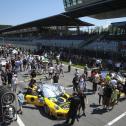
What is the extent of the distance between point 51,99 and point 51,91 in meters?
1.08

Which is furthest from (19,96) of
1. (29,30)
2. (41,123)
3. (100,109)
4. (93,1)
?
(29,30)

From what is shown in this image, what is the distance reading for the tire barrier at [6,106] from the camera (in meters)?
14.1

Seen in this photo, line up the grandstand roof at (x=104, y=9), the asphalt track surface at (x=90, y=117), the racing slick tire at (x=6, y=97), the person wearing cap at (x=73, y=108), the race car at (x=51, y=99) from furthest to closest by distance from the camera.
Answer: the grandstand roof at (x=104, y=9), the race car at (x=51, y=99), the asphalt track surface at (x=90, y=117), the person wearing cap at (x=73, y=108), the racing slick tire at (x=6, y=97)

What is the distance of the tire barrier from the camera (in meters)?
14.1

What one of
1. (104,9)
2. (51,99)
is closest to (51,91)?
(51,99)

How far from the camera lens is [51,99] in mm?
16906

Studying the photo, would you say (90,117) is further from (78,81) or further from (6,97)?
(78,81)

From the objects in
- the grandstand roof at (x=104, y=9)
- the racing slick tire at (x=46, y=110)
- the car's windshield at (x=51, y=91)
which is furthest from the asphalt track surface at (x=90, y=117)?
the grandstand roof at (x=104, y=9)

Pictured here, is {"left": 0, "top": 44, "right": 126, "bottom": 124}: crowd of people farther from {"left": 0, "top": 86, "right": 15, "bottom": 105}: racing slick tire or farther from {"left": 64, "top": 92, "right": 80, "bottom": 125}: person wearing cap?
{"left": 0, "top": 86, "right": 15, "bottom": 105}: racing slick tire

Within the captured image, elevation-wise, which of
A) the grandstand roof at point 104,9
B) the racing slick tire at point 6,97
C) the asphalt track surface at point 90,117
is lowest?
the asphalt track surface at point 90,117

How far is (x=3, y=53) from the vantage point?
46.6 meters

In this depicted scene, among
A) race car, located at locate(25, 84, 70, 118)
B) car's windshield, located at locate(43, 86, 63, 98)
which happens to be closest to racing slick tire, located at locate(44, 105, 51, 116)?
race car, located at locate(25, 84, 70, 118)

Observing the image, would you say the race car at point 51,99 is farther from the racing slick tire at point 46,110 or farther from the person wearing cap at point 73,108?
the person wearing cap at point 73,108

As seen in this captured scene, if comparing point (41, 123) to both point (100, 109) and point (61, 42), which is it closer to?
point (100, 109)
